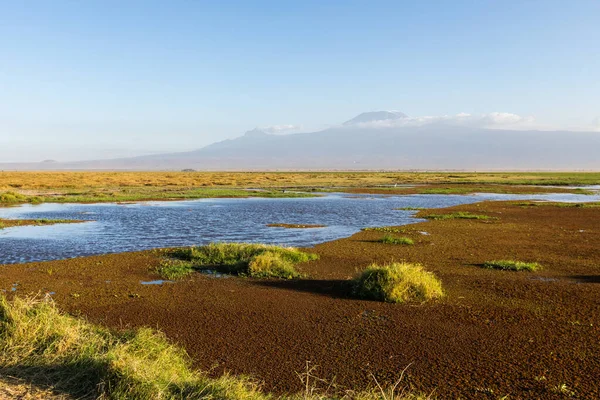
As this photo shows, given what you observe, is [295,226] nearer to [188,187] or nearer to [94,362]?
[94,362]

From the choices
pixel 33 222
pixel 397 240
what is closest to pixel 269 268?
pixel 397 240

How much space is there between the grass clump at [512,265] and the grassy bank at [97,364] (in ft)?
35.3

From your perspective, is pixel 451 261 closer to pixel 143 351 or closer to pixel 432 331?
pixel 432 331

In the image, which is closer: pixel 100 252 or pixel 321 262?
pixel 321 262

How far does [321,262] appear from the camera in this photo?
17.4 meters

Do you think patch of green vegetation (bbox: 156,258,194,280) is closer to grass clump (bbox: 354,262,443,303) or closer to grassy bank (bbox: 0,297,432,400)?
grass clump (bbox: 354,262,443,303)

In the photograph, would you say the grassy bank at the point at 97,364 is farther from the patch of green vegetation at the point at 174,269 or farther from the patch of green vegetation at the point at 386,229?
the patch of green vegetation at the point at 386,229

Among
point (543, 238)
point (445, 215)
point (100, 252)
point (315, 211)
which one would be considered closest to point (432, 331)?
point (100, 252)

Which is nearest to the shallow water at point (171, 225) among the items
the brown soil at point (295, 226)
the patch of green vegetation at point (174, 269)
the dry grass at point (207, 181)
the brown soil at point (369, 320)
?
the brown soil at point (295, 226)

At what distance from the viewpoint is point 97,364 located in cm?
648

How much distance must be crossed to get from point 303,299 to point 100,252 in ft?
34.7

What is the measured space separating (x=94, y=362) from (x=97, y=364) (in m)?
0.11

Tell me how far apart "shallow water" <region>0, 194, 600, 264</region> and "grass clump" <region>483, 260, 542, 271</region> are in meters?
8.06

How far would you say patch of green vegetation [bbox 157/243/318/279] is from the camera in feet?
49.8
